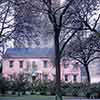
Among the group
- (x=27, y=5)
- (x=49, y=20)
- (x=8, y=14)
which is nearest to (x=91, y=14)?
(x=49, y=20)

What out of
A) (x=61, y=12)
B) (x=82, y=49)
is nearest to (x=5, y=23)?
(x=61, y=12)

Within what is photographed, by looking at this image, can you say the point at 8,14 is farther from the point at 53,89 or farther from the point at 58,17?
the point at 53,89

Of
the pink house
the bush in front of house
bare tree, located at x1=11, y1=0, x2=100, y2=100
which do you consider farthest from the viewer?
the pink house

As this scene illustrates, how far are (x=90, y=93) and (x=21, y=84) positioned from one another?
37.0ft

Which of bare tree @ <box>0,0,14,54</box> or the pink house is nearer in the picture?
bare tree @ <box>0,0,14,54</box>

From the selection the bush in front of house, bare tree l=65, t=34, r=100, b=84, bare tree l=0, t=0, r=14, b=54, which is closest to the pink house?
bare tree l=65, t=34, r=100, b=84

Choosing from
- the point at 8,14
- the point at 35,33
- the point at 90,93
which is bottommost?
the point at 90,93

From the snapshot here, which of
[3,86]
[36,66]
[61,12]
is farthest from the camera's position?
[36,66]

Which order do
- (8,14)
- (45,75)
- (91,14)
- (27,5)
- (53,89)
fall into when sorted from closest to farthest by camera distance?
(27,5), (91,14), (8,14), (53,89), (45,75)

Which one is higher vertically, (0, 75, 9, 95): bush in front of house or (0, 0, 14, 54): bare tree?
(0, 0, 14, 54): bare tree

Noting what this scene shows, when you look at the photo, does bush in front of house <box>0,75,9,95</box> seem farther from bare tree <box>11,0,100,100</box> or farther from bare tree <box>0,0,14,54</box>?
bare tree <box>11,0,100,100</box>

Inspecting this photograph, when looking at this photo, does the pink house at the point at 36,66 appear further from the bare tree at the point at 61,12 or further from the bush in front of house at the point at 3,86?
the bare tree at the point at 61,12

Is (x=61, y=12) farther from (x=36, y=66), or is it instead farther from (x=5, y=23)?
(x=36, y=66)

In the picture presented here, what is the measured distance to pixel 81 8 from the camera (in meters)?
19.8
